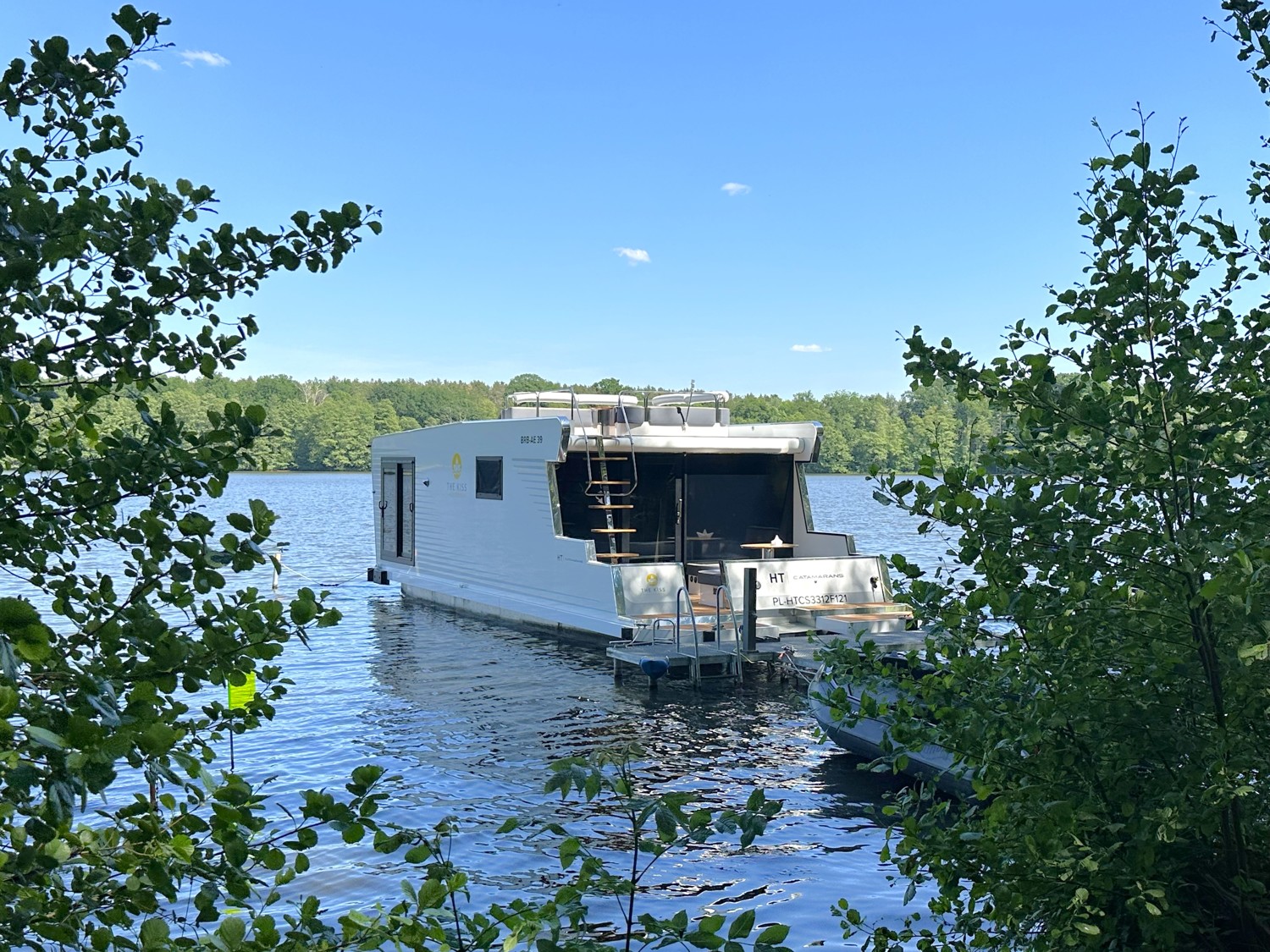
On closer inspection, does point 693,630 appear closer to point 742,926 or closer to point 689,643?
point 689,643

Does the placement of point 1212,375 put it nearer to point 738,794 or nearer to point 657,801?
point 657,801

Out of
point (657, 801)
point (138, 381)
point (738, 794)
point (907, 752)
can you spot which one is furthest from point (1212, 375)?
point (738, 794)

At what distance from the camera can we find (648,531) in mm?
18547

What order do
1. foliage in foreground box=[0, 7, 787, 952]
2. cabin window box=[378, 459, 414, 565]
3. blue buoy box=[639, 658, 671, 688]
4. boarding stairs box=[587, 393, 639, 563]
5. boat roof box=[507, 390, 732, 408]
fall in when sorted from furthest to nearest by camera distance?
cabin window box=[378, 459, 414, 565], boat roof box=[507, 390, 732, 408], boarding stairs box=[587, 393, 639, 563], blue buoy box=[639, 658, 671, 688], foliage in foreground box=[0, 7, 787, 952]

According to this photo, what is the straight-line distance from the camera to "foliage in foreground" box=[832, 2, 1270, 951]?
3270 mm

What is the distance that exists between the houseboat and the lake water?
2.16 ft

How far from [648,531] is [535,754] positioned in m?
7.33

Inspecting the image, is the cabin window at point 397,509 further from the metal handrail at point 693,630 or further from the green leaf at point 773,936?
the green leaf at point 773,936

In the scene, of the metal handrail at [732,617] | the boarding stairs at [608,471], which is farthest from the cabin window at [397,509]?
the metal handrail at [732,617]

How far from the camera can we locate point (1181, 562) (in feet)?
10.2

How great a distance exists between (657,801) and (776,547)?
51.0 ft

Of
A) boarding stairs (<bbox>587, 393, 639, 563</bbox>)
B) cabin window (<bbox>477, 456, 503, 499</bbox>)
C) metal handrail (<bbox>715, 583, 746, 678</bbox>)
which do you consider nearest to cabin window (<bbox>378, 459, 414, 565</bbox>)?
cabin window (<bbox>477, 456, 503, 499</bbox>)

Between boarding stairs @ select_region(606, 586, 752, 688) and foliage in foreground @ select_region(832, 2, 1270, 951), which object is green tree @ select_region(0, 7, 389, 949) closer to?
foliage in foreground @ select_region(832, 2, 1270, 951)

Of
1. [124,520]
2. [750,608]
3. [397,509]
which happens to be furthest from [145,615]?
[397,509]
